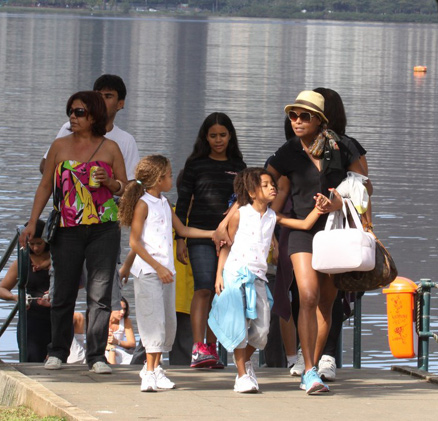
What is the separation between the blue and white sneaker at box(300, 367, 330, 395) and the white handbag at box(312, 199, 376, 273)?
612 millimetres

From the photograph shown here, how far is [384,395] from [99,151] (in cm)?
233

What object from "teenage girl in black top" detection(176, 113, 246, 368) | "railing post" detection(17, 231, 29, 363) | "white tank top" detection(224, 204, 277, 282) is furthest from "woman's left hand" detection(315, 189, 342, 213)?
"railing post" detection(17, 231, 29, 363)

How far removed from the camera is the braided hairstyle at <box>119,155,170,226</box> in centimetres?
751

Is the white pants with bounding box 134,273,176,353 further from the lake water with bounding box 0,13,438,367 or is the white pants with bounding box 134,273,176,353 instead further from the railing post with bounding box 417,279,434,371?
the lake water with bounding box 0,13,438,367

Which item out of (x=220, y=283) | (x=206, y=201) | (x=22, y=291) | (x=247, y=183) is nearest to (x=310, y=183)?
(x=247, y=183)

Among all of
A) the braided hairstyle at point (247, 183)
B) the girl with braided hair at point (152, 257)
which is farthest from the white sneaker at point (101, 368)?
the braided hairstyle at point (247, 183)

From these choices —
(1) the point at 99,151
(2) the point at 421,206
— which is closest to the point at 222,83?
(2) the point at 421,206

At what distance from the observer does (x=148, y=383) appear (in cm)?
723

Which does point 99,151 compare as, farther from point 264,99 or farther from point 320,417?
point 264,99

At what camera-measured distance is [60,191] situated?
7.71m

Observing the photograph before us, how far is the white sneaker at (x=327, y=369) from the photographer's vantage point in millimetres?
7875

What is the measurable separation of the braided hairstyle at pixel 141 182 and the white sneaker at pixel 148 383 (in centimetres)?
94

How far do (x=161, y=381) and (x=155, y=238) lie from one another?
34.0 inches

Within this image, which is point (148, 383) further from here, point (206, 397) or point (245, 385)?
point (245, 385)
